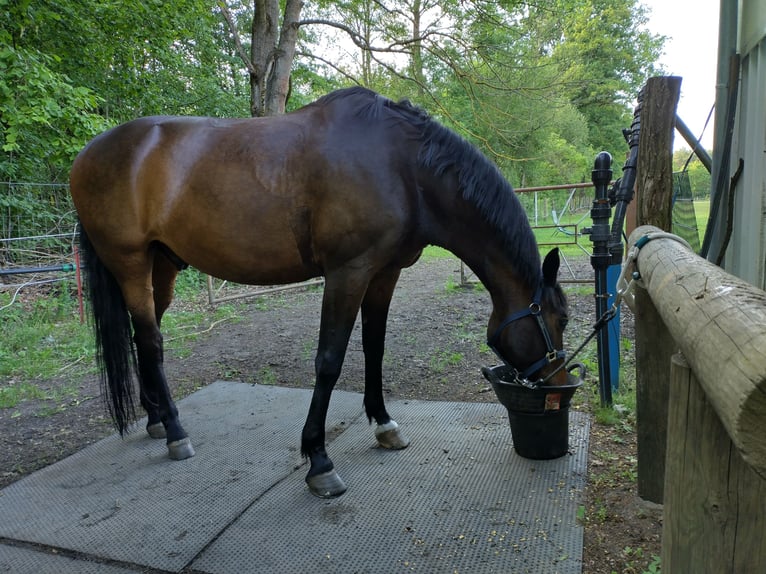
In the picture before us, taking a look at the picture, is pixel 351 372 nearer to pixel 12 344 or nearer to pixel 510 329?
pixel 510 329

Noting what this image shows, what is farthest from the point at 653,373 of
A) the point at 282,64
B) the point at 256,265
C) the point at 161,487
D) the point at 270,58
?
the point at 270,58

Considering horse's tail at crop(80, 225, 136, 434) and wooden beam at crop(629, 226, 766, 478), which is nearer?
wooden beam at crop(629, 226, 766, 478)

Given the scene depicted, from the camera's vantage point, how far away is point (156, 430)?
273 cm

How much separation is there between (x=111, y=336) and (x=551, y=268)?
7.72ft

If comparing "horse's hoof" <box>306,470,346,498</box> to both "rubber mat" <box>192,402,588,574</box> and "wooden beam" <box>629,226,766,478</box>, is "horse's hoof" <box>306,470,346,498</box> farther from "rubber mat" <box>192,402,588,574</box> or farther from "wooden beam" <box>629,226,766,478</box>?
"wooden beam" <box>629,226,766,478</box>

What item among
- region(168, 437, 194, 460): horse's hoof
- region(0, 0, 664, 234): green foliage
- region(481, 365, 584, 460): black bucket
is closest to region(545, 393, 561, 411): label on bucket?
region(481, 365, 584, 460): black bucket

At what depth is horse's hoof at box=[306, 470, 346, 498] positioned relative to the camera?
2062 millimetres

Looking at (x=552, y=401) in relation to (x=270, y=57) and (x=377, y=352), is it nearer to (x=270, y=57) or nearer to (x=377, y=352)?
(x=377, y=352)

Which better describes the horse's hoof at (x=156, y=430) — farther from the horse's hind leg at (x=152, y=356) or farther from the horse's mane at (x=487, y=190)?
the horse's mane at (x=487, y=190)

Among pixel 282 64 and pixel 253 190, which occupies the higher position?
pixel 282 64

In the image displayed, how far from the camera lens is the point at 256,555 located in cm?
170

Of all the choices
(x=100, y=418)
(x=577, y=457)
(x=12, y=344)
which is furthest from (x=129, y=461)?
(x=12, y=344)

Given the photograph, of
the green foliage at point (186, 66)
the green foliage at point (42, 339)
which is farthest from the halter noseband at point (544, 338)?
the green foliage at point (186, 66)

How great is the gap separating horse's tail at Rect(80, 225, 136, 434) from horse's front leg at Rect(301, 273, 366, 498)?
1158 millimetres
